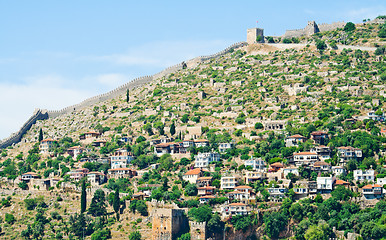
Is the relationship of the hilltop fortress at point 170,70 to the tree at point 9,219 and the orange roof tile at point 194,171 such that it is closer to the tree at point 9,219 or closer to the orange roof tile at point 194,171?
the tree at point 9,219

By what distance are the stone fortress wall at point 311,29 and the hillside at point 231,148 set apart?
3116 millimetres

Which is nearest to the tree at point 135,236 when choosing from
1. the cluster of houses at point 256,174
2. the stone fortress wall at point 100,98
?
the cluster of houses at point 256,174

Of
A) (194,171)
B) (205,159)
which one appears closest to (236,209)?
(194,171)

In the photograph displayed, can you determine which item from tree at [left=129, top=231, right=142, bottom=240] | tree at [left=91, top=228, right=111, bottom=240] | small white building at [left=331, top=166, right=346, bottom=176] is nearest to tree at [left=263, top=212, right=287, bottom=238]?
small white building at [left=331, top=166, right=346, bottom=176]

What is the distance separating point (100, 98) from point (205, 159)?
4020 centimetres

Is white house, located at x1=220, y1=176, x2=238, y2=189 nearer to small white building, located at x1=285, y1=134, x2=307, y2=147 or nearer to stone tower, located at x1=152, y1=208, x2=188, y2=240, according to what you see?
stone tower, located at x1=152, y1=208, x2=188, y2=240

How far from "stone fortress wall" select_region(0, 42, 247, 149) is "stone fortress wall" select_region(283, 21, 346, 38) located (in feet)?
25.3

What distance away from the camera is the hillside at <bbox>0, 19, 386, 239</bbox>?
74.9 meters

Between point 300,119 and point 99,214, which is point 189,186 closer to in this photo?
point 99,214

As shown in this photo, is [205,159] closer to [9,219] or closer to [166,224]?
[166,224]

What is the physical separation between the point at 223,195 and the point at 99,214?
12365 mm

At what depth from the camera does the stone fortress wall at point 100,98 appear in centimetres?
11450

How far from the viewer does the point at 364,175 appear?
78.2m

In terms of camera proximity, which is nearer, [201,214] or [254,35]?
[201,214]
